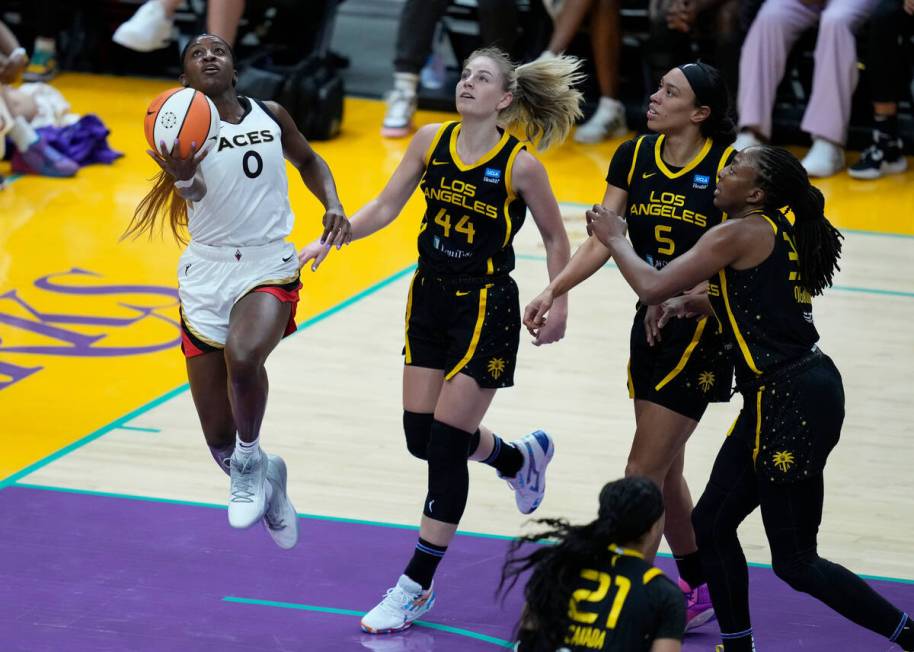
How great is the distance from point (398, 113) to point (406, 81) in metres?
0.26

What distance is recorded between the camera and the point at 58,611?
454 cm

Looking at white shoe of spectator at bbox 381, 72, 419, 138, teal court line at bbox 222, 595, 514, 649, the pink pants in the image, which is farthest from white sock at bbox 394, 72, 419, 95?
teal court line at bbox 222, 595, 514, 649

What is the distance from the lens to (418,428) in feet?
15.4

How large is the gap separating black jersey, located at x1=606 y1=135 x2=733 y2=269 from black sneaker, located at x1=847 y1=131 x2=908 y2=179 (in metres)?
A: 6.16

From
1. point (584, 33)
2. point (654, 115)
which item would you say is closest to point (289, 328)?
point (654, 115)

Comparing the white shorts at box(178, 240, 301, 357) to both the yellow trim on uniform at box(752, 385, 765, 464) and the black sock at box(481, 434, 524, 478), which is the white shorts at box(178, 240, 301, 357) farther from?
the yellow trim on uniform at box(752, 385, 765, 464)

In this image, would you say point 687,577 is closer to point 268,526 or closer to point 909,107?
point 268,526

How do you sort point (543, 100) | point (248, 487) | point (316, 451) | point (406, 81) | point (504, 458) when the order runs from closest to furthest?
point (248, 487) < point (543, 100) < point (504, 458) < point (316, 451) < point (406, 81)

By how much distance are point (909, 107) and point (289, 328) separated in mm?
7678

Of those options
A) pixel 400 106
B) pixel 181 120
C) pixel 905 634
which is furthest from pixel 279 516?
pixel 400 106

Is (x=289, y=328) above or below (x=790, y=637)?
above

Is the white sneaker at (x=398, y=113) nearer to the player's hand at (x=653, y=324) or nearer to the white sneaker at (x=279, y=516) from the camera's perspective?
the white sneaker at (x=279, y=516)

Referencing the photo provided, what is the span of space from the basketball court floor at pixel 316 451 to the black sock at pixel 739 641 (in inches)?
17.0

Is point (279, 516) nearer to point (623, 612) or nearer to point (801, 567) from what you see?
point (801, 567)
